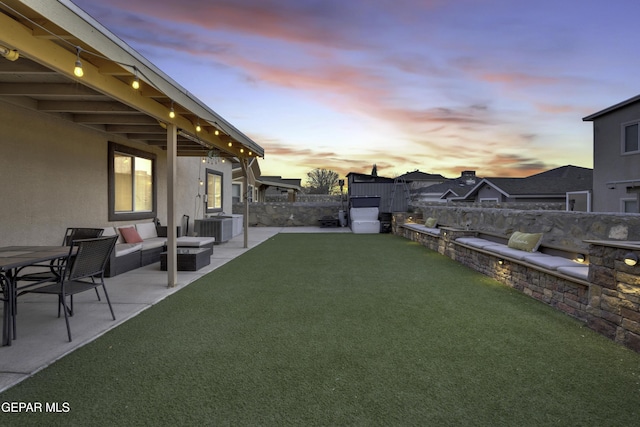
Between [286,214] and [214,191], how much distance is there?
4.51 meters

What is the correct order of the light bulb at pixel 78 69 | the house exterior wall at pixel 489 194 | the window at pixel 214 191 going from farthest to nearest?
1. the house exterior wall at pixel 489 194
2. the window at pixel 214 191
3. the light bulb at pixel 78 69

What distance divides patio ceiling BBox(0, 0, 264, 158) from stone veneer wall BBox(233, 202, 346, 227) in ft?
29.7

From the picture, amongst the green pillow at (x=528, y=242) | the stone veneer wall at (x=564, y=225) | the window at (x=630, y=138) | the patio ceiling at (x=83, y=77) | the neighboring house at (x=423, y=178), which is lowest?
the green pillow at (x=528, y=242)

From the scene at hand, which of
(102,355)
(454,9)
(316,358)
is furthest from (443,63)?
(102,355)

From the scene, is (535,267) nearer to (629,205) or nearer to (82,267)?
(82,267)

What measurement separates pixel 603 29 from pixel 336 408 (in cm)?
1058

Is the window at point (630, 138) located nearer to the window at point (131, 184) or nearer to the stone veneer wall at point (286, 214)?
the stone veneer wall at point (286, 214)

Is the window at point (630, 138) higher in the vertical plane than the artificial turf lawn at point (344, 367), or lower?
higher

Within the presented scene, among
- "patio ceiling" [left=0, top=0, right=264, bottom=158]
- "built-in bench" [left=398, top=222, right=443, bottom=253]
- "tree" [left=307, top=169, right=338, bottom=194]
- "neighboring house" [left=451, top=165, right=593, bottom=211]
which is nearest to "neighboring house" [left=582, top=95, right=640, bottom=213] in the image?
"neighboring house" [left=451, top=165, right=593, bottom=211]

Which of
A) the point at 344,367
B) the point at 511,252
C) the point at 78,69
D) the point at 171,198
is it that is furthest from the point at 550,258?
the point at 78,69

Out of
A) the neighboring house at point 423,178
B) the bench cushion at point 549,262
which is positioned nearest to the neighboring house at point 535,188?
the bench cushion at point 549,262

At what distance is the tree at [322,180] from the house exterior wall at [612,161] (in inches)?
1116

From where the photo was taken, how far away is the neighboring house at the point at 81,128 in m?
2.45

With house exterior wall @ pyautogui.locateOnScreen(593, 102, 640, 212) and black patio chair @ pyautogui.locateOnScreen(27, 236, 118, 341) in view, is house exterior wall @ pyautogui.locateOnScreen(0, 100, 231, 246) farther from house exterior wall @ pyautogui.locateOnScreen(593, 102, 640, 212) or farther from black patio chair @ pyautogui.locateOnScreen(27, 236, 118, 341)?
house exterior wall @ pyautogui.locateOnScreen(593, 102, 640, 212)
